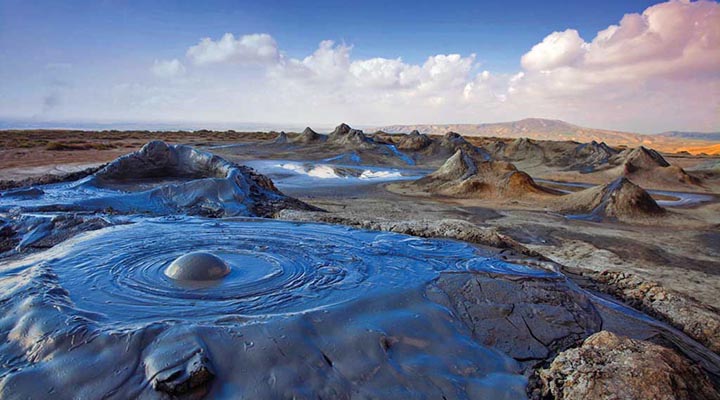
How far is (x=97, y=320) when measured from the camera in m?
2.82

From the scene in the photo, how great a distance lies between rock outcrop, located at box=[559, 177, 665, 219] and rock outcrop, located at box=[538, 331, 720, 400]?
10003 millimetres

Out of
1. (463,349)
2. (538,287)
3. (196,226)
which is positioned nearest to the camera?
(463,349)

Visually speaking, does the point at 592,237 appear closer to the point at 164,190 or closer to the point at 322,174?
the point at 164,190

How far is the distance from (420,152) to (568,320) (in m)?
27.8

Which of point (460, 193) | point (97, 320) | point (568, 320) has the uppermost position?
point (97, 320)

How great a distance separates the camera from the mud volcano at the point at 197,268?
3654 millimetres

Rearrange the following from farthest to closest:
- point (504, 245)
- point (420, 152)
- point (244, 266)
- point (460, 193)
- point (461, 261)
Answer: point (420, 152)
point (460, 193)
point (504, 245)
point (461, 261)
point (244, 266)

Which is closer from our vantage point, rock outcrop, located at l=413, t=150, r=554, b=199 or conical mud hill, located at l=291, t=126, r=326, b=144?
rock outcrop, located at l=413, t=150, r=554, b=199

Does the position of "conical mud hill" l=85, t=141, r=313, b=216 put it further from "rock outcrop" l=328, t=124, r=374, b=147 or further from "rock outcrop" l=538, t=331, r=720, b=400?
"rock outcrop" l=328, t=124, r=374, b=147

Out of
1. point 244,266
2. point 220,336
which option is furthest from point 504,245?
point 220,336

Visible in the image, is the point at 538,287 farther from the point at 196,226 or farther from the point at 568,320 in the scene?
the point at 196,226

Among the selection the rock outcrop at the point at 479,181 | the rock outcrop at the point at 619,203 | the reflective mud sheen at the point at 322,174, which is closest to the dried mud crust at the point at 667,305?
the rock outcrop at the point at 619,203

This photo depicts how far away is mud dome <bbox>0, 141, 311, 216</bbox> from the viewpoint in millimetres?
6586

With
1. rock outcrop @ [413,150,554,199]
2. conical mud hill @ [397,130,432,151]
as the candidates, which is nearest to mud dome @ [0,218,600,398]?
rock outcrop @ [413,150,554,199]
